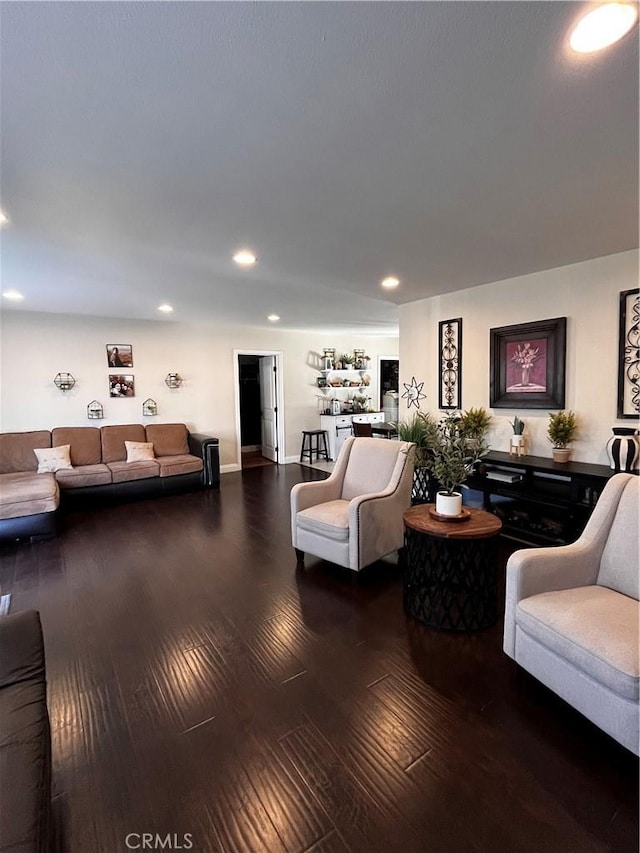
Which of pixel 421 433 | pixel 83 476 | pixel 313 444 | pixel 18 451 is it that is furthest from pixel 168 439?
pixel 421 433

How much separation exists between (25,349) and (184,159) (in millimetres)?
A: 4822

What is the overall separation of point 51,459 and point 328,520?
401cm

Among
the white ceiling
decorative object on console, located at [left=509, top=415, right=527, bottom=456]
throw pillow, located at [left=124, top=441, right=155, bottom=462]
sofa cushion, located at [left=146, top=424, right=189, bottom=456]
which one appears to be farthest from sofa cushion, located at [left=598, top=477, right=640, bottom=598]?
sofa cushion, located at [left=146, top=424, right=189, bottom=456]

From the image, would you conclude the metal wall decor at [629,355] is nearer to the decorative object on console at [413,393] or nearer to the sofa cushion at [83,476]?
the decorative object on console at [413,393]

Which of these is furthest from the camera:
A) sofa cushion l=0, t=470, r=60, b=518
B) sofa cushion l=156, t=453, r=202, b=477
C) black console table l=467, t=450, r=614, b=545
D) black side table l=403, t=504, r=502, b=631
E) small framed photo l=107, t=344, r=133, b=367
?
small framed photo l=107, t=344, r=133, b=367

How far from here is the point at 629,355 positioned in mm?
3254

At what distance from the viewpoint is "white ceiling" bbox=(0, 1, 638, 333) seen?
3.99ft

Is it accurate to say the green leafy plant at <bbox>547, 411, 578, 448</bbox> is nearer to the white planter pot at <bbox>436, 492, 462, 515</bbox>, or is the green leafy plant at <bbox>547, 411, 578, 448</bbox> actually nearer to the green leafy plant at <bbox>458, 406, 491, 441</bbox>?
the green leafy plant at <bbox>458, 406, 491, 441</bbox>

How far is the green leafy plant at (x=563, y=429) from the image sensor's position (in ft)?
11.8

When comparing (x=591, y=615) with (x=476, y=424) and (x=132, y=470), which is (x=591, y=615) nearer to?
(x=476, y=424)

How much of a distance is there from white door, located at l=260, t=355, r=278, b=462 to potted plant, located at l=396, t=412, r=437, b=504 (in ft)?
11.4

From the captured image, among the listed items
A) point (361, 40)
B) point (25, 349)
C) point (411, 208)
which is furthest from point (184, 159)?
point (25, 349)

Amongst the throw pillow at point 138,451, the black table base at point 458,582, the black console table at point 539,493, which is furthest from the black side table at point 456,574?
the throw pillow at point 138,451

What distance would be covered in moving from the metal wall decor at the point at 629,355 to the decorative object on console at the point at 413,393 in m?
2.08
